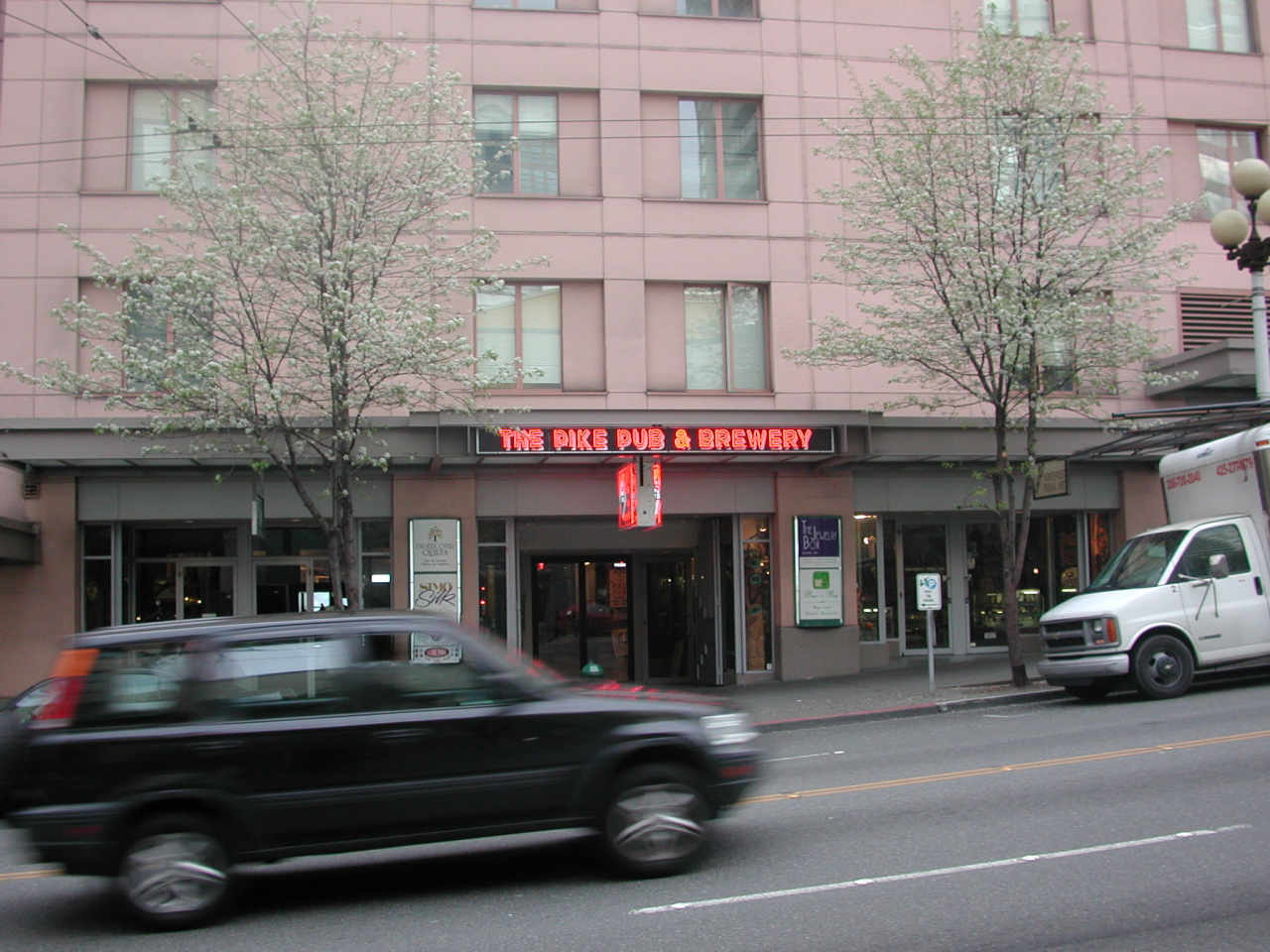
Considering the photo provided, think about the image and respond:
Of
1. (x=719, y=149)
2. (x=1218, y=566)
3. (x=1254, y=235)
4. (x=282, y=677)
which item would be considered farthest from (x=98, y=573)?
(x=1254, y=235)

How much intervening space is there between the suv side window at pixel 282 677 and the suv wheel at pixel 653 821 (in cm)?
183

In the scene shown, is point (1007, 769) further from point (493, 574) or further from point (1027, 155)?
point (493, 574)

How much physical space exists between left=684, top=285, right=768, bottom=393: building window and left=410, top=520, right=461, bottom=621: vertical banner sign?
197 inches

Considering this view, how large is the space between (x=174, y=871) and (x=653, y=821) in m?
2.87

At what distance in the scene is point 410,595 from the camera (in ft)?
63.1

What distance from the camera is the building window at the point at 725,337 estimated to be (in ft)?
66.8

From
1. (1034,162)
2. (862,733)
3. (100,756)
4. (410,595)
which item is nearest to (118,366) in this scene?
(410,595)

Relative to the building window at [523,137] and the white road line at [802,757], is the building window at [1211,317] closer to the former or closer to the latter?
the building window at [523,137]

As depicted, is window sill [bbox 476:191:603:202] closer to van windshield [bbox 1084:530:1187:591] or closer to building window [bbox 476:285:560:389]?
building window [bbox 476:285:560:389]

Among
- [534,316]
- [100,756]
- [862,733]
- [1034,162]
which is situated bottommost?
[862,733]

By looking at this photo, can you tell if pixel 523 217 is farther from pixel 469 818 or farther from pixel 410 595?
pixel 469 818

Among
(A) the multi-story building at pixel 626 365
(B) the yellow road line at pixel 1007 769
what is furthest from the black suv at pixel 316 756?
(A) the multi-story building at pixel 626 365

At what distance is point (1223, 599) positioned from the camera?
14523mm

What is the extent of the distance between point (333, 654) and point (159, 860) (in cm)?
151
